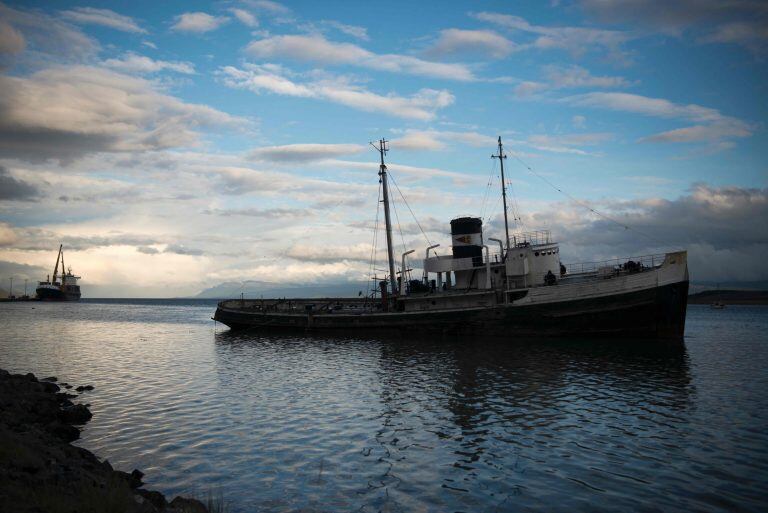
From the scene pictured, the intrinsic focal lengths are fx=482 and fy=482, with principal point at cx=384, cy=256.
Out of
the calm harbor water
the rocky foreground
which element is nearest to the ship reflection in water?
the calm harbor water

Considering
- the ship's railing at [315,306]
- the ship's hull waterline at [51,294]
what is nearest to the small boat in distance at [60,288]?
the ship's hull waterline at [51,294]

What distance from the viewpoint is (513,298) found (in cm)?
3497

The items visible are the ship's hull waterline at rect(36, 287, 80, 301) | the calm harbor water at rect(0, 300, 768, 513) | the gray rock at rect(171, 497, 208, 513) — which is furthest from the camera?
the ship's hull waterline at rect(36, 287, 80, 301)

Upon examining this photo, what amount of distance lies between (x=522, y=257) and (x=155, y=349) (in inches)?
1085

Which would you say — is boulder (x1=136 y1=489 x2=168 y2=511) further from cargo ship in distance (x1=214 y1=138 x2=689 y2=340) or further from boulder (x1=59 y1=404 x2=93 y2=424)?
cargo ship in distance (x1=214 y1=138 x2=689 y2=340)

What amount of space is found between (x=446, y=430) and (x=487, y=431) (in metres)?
1.10

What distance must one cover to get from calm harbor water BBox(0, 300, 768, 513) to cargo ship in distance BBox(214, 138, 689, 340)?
4688 mm

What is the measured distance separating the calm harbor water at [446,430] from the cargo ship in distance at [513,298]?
4688 mm

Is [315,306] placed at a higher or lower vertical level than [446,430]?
higher

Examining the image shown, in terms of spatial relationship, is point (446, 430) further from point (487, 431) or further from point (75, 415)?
point (75, 415)

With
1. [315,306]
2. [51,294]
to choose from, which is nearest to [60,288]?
[51,294]

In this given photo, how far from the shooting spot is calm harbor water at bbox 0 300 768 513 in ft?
30.3

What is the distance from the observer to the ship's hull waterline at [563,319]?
3039cm

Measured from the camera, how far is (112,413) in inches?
619
